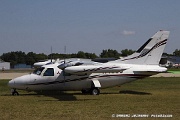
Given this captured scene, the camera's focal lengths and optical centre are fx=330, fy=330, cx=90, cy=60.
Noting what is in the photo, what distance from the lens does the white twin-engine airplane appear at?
2247 centimetres

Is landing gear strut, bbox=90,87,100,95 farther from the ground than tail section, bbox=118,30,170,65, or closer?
closer

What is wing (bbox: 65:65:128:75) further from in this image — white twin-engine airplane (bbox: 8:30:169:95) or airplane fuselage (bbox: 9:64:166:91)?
airplane fuselage (bbox: 9:64:166:91)

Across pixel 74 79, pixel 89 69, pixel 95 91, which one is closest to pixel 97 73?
pixel 95 91

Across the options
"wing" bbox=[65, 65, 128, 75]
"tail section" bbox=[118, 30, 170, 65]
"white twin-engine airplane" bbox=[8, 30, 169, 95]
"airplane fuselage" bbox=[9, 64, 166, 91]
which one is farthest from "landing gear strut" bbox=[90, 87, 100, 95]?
"tail section" bbox=[118, 30, 170, 65]

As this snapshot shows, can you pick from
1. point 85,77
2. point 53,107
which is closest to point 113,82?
point 85,77

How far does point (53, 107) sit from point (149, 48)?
11.3 m

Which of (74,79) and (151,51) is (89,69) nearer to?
(74,79)

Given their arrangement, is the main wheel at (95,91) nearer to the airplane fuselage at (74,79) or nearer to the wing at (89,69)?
the airplane fuselage at (74,79)

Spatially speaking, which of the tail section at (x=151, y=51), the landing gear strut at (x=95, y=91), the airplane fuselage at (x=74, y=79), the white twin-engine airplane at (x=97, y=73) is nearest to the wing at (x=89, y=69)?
the white twin-engine airplane at (x=97, y=73)

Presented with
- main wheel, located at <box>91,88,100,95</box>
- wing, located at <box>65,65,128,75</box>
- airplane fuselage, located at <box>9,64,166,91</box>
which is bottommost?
main wheel, located at <box>91,88,100,95</box>

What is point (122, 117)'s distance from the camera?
42.1ft

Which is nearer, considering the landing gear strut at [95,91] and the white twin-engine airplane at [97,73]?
the white twin-engine airplane at [97,73]

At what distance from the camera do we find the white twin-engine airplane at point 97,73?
22.5 meters

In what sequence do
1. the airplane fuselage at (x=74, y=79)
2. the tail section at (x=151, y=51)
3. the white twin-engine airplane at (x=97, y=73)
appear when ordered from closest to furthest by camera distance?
the white twin-engine airplane at (x=97, y=73), the airplane fuselage at (x=74, y=79), the tail section at (x=151, y=51)
